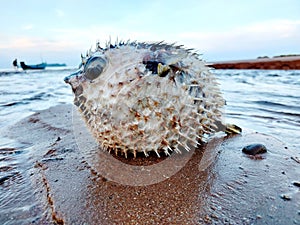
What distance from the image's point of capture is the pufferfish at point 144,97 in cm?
196

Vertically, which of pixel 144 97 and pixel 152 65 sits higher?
pixel 152 65

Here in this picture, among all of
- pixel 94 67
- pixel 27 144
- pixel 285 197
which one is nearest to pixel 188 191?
pixel 285 197

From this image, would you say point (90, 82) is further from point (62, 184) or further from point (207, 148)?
point (207, 148)

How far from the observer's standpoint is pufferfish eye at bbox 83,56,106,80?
7.05 feet

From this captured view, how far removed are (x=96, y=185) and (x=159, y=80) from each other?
0.93 m

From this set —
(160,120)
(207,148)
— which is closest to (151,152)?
(160,120)

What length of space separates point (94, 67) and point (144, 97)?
0.55m

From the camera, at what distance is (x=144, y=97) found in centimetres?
196

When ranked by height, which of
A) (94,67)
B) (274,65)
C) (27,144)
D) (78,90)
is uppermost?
(94,67)

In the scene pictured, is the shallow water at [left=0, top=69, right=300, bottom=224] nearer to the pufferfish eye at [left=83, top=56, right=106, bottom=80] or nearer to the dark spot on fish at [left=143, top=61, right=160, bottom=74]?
the pufferfish eye at [left=83, top=56, right=106, bottom=80]

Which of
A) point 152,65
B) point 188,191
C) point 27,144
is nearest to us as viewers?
point 188,191

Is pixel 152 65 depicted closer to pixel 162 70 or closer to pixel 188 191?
pixel 162 70

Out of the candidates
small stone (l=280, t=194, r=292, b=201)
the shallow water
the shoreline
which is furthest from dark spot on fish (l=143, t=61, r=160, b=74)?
the shoreline

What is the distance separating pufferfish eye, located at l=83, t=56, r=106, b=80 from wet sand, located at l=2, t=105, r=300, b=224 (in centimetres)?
76
